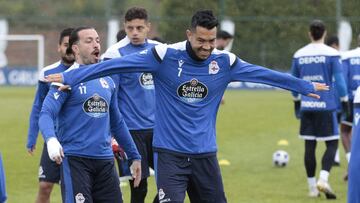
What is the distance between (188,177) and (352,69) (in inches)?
270

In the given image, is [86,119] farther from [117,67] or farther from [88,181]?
[117,67]

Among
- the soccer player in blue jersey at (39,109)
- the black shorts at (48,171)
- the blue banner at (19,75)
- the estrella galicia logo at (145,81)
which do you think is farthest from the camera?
the blue banner at (19,75)

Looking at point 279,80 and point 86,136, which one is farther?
point 86,136

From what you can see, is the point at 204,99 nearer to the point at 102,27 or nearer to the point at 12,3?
the point at 102,27

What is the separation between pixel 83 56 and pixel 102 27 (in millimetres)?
30133

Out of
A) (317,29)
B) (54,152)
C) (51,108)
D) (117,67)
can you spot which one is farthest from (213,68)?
(317,29)

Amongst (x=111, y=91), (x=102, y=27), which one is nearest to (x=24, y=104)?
(x=102, y=27)

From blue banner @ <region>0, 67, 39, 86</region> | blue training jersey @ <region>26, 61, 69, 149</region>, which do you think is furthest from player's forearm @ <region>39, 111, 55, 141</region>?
blue banner @ <region>0, 67, 39, 86</region>

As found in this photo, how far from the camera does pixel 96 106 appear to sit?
24.9 ft

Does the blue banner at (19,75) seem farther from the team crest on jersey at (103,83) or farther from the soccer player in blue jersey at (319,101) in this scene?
the team crest on jersey at (103,83)

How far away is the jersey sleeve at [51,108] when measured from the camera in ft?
23.2

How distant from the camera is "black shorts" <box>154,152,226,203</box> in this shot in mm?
7188

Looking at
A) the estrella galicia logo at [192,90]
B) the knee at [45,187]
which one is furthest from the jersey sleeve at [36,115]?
the estrella galicia logo at [192,90]

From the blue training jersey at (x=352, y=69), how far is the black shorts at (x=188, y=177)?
6703 mm
